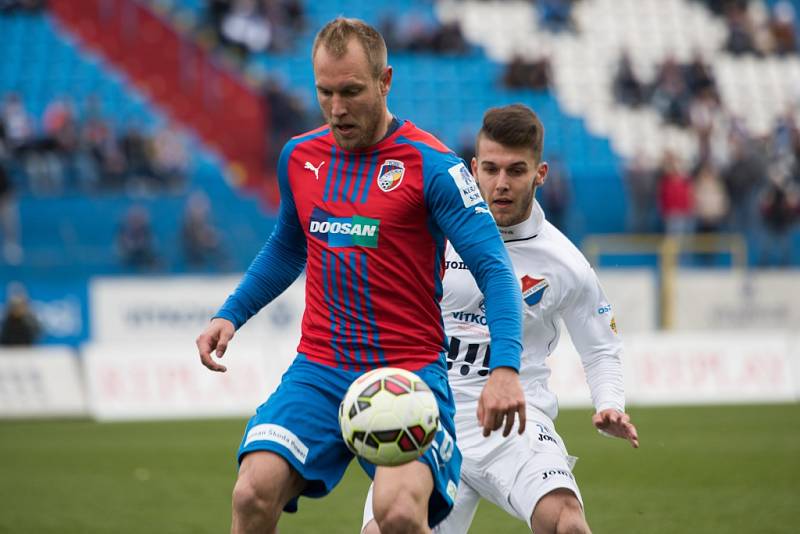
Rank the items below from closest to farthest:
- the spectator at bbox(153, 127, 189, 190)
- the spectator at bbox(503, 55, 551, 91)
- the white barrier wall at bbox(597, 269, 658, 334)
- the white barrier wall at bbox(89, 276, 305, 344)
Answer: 1. the white barrier wall at bbox(89, 276, 305, 344)
2. the white barrier wall at bbox(597, 269, 658, 334)
3. the spectator at bbox(153, 127, 189, 190)
4. the spectator at bbox(503, 55, 551, 91)

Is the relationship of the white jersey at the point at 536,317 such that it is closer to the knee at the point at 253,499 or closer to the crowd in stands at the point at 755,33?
the knee at the point at 253,499

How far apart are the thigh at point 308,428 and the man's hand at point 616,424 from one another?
1241 millimetres

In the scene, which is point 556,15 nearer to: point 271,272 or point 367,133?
point 271,272

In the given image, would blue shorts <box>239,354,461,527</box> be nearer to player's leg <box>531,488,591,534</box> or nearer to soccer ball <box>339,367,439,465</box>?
soccer ball <box>339,367,439,465</box>

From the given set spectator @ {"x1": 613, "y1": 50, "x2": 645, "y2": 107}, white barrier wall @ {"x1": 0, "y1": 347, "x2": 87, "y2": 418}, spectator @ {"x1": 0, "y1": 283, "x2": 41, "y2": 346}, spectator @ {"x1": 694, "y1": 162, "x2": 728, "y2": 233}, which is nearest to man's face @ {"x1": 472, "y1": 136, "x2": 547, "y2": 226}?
white barrier wall @ {"x1": 0, "y1": 347, "x2": 87, "y2": 418}

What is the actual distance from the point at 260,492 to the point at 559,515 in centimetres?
140

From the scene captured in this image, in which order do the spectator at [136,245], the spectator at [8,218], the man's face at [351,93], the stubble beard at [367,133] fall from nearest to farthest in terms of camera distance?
the man's face at [351,93] < the stubble beard at [367,133] < the spectator at [136,245] < the spectator at [8,218]

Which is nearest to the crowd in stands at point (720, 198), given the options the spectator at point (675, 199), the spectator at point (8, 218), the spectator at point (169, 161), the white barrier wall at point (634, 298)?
the spectator at point (675, 199)

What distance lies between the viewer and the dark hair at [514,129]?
17.9 ft

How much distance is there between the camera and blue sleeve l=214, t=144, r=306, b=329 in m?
4.92

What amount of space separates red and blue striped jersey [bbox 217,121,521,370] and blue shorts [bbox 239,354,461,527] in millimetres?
84

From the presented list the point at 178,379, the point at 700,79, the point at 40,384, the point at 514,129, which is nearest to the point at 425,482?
the point at 514,129

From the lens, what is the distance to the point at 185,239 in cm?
2083

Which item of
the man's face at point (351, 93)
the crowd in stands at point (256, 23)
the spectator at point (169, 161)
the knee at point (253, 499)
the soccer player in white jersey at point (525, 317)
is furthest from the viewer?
the crowd in stands at point (256, 23)
